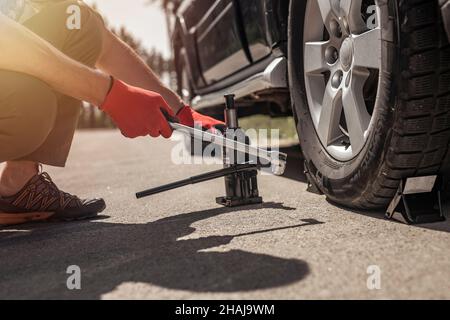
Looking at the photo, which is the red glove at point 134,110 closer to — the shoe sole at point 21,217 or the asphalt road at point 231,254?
the asphalt road at point 231,254

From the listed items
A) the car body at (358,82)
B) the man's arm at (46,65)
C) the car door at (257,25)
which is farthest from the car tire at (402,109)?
the man's arm at (46,65)

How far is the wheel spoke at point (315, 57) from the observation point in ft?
6.44

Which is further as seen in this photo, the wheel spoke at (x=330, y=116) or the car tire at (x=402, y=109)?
the wheel spoke at (x=330, y=116)

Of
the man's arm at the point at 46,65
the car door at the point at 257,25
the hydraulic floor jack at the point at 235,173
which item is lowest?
the hydraulic floor jack at the point at 235,173

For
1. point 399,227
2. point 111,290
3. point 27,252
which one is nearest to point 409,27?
point 399,227

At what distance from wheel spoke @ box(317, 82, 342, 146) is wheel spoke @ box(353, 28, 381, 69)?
0.68 ft

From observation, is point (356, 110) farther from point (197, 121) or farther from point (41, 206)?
point (41, 206)

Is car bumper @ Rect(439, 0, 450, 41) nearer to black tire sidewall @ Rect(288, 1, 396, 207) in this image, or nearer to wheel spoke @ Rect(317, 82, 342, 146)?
black tire sidewall @ Rect(288, 1, 396, 207)

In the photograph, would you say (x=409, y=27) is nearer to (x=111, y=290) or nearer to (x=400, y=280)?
(x=400, y=280)

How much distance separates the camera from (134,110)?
5.59ft

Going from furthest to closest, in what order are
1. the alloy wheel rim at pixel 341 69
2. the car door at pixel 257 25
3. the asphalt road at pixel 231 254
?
the car door at pixel 257 25 → the alloy wheel rim at pixel 341 69 → the asphalt road at pixel 231 254

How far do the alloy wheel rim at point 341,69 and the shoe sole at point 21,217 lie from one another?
125 centimetres

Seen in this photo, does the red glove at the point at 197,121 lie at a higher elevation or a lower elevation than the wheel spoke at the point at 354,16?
lower

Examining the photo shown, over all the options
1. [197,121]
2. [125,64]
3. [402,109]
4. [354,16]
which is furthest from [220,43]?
[402,109]
